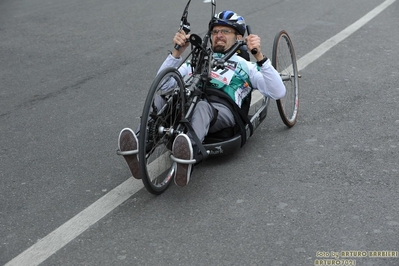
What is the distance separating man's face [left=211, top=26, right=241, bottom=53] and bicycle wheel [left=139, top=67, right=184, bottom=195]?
69cm

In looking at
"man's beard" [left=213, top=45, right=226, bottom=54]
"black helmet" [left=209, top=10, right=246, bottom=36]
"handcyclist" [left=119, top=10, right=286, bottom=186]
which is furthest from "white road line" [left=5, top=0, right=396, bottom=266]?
"black helmet" [left=209, top=10, right=246, bottom=36]

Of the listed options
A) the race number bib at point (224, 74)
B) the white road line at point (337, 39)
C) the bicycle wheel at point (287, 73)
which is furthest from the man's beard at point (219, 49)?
the white road line at point (337, 39)

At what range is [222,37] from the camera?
5539mm

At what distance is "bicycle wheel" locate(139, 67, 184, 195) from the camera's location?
15.2ft

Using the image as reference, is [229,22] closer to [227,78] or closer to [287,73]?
[227,78]

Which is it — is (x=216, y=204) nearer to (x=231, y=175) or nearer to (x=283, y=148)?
(x=231, y=175)

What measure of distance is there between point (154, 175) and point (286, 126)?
59.6 inches

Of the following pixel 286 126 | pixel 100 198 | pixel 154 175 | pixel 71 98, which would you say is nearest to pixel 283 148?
pixel 286 126

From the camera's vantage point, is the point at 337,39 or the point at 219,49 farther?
the point at 337,39

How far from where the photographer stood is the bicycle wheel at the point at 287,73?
234 inches

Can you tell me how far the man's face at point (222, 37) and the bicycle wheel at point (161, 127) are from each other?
2.26 feet

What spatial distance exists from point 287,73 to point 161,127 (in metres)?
1.83

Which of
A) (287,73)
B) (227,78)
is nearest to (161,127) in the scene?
(227,78)

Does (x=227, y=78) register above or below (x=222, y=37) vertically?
below
